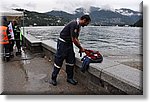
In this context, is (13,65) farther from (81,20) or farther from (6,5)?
(81,20)

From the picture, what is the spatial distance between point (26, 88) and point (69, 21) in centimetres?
106

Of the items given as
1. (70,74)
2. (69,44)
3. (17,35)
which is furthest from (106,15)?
(17,35)

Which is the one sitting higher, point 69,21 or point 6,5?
point 6,5

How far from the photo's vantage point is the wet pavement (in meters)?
3.12

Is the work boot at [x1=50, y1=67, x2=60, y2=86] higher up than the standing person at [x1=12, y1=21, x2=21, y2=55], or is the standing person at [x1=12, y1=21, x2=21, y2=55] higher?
the standing person at [x1=12, y1=21, x2=21, y2=55]

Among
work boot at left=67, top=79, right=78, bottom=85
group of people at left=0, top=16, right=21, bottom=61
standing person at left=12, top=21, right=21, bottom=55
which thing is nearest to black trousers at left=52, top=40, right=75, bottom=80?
work boot at left=67, top=79, right=78, bottom=85

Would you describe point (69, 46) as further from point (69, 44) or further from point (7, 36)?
point (7, 36)

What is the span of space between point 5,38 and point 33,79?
147 cm

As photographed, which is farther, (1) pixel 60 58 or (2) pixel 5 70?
(2) pixel 5 70

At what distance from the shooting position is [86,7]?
9.95ft

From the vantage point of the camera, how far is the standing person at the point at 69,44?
3086 millimetres

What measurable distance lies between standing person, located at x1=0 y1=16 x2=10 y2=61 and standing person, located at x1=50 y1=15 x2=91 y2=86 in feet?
5.36

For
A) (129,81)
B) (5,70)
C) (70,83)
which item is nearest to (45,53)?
(5,70)

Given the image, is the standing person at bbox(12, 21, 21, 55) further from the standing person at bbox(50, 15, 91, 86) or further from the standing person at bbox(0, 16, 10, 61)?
the standing person at bbox(50, 15, 91, 86)
